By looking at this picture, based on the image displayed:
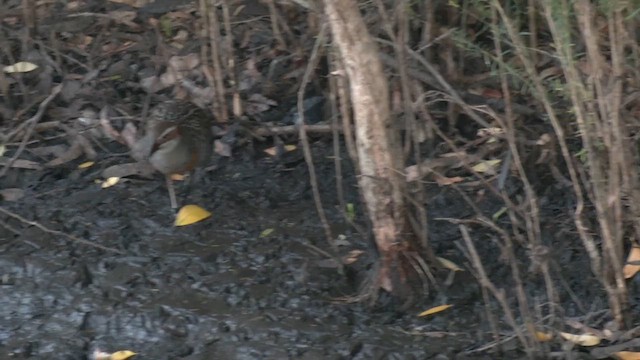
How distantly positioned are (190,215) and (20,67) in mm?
1549

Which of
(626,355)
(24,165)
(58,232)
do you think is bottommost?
(626,355)

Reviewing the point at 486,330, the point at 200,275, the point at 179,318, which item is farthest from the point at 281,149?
the point at 486,330

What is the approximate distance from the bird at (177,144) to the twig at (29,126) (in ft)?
1.66

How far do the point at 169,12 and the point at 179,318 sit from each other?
7.68 feet

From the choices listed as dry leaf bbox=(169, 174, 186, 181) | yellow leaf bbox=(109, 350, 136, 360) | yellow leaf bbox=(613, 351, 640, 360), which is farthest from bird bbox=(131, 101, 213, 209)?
yellow leaf bbox=(613, 351, 640, 360)

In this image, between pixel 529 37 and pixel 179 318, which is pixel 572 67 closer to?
pixel 529 37

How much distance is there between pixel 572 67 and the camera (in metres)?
3.06

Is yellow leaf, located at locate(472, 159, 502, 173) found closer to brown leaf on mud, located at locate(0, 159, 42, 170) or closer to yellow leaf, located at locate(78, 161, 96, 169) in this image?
yellow leaf, located at locate(78, 161, 96, 169)

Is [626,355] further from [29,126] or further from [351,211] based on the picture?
[29,126]

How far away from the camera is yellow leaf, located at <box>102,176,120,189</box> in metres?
4.50

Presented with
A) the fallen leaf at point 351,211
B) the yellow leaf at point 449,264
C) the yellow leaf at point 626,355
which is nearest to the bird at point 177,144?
the fallen leaf at point 351,211

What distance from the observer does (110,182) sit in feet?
14.8

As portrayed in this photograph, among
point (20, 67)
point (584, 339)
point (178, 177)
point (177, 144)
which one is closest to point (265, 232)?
point (177, 144)

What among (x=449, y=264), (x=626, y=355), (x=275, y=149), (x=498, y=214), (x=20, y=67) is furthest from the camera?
(x=20, y=67)
